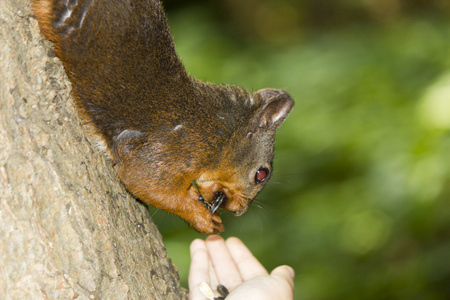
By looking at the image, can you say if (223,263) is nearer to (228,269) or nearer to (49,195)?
(228,269)

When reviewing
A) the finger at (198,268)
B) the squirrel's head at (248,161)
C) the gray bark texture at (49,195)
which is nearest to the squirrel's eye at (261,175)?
the squirrel's head at (248,161)

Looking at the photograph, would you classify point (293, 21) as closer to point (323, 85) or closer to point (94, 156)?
point (323, 85)

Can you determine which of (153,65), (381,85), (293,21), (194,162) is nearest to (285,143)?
(381,85)

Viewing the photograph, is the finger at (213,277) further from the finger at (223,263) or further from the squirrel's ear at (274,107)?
the squirrel's ear at (274,107)

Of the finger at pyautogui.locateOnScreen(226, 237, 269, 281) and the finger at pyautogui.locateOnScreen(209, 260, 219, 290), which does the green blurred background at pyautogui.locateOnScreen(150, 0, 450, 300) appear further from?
the finger at pyautogui.locateOnScreen(209, 260, 219, 290)

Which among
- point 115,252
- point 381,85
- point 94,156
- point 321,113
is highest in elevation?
point 381,85

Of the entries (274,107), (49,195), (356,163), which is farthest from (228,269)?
(356,163)
